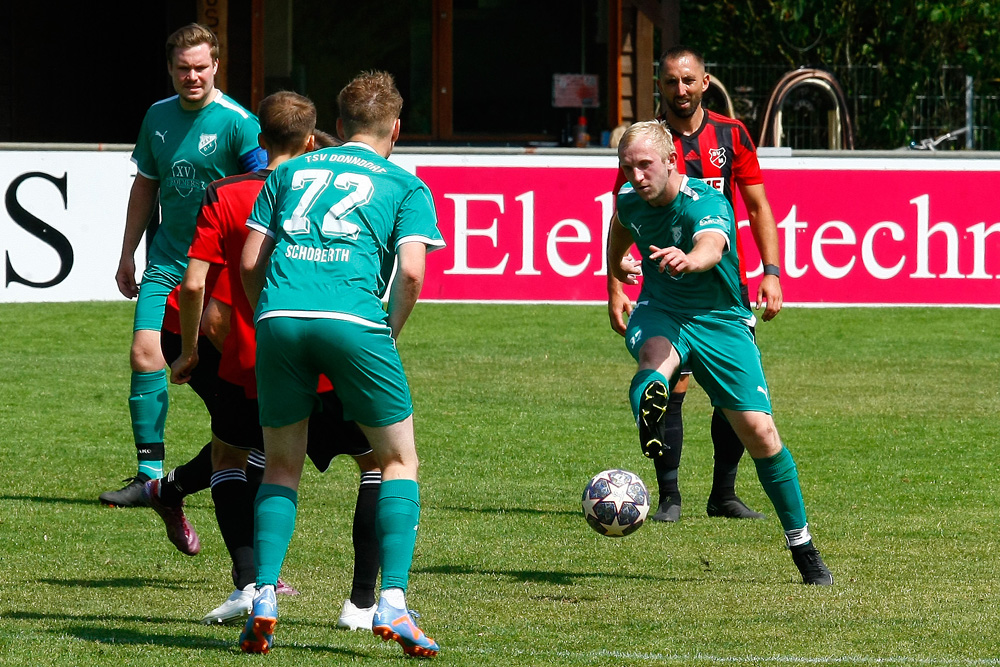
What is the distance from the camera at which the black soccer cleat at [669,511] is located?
7352mm

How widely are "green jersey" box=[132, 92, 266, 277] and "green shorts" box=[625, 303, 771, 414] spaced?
2.12 meters

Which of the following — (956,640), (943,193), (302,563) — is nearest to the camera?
(956,640)

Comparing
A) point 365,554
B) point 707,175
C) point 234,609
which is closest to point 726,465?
point 707,175

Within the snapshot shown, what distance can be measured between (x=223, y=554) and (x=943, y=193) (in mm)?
10115

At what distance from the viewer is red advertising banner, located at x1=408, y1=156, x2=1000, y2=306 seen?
1481cm

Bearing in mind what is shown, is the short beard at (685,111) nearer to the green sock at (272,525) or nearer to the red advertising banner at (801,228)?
the green sock at (272,525)

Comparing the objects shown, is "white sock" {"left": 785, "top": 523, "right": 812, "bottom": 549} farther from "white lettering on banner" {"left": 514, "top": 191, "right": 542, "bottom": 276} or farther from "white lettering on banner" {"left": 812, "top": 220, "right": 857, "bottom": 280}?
"white lettering on banner" {"left": 812, "top": 220, "right": 857, "bottom": 280}

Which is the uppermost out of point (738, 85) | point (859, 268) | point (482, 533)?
point (738, 85)

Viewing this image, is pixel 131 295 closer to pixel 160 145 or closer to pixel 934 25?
pixel 160 145

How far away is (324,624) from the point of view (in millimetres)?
5270

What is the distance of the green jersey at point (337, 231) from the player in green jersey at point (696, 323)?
1.29 m

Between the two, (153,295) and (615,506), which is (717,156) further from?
(153,295)

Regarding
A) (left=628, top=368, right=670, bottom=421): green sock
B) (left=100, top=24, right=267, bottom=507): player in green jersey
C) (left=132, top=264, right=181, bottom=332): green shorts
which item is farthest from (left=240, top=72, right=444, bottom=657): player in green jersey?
(left=132, top=264, right=181, bottom=332): green shorts

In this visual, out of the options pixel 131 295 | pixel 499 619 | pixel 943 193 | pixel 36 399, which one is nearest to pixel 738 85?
pixel 943 193
